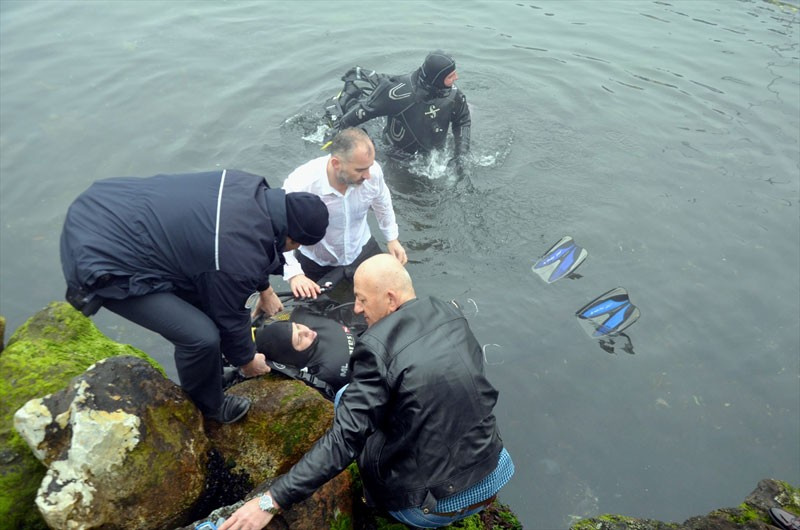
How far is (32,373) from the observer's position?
355 cm

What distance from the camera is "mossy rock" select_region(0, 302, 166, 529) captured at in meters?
3.05

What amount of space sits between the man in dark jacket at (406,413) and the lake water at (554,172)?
6.87ft

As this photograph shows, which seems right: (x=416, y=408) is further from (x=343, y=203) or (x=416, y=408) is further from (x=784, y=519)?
(x=343, y=203)

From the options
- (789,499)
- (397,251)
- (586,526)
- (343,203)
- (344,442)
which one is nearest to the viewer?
(344,442)

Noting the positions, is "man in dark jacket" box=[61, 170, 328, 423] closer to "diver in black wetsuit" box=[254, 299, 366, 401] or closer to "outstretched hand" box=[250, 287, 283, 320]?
"diver in black wetsuit" box=[254, 299, 366, 401]

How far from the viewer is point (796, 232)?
Answer: 25.0ft

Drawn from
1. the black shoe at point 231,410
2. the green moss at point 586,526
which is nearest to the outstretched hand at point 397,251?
the black shoe at point 231,410

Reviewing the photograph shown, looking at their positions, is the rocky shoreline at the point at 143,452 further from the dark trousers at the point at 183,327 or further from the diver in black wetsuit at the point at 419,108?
the diver in black wetsuit at the point at 419,108

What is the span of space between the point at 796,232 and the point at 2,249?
10.2 meters

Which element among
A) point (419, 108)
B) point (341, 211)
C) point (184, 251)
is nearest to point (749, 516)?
point (184, 251)

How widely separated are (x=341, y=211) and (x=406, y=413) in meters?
2.88

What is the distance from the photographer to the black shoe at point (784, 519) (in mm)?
3359

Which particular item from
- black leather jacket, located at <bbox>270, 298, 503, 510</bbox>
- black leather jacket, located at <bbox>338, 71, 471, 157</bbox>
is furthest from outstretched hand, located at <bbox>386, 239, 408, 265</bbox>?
black leather jacket, located at <bbox>270, 298, 503, 510</bbox>

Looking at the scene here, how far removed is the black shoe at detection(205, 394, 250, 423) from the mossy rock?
0.54 m
